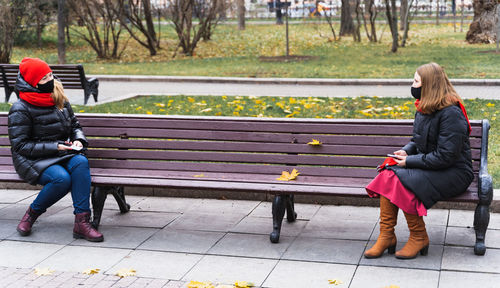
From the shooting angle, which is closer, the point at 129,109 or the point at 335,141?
the point at 335,141

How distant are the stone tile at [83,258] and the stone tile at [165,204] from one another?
1.03 meters

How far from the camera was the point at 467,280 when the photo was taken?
166 inches

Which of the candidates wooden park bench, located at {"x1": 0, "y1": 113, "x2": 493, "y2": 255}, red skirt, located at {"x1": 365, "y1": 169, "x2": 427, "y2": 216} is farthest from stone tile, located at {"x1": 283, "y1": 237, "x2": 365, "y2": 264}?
red skirt, located at {"x1": 365, "y1": 169, "x2": 427, "y2": 216}

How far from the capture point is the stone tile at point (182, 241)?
4.98m

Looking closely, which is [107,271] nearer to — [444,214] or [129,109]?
[444,214]

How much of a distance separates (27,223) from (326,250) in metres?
2.27

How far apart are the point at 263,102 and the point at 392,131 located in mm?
5280

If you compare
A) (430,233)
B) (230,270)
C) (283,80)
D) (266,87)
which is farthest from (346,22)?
(230,270)

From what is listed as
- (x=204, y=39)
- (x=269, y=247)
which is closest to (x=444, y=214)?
(x=269, y=247)

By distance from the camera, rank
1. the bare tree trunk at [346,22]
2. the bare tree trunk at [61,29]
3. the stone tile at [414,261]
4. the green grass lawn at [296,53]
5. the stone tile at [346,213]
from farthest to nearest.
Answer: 1. the bare tree trunk at [346,22]
2. the bare tree trunk at [61,29]
3. the green grass lawn at [296,53]
4. the stone tile at [346,213]
5. the stone tile at [414,261]

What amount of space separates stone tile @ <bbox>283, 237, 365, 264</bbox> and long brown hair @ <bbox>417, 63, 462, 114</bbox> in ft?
3.50

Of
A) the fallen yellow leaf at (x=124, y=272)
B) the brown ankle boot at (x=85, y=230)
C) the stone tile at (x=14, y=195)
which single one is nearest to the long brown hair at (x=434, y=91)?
the fallen yellow leaf at (x=124, y=272)

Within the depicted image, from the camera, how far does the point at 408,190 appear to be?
14.9 feet

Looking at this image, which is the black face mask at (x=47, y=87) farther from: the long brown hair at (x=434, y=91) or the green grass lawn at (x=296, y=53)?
the green grass lawn at (x=296, y=53)
